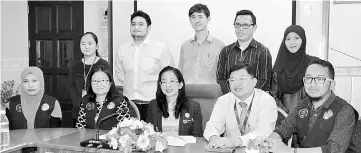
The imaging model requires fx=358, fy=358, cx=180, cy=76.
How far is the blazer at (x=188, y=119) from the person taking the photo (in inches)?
116

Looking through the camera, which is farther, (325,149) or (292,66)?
(292,66)

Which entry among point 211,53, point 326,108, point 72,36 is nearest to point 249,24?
point 211,53

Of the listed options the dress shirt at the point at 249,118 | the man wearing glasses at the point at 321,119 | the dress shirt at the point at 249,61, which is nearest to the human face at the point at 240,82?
the dress shirt at the point at 249,118

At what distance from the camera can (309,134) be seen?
2.34m

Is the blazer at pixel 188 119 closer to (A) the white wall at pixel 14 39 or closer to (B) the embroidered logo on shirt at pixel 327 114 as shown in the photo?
(B) the embroidered logo on shirt at pixel 327 114

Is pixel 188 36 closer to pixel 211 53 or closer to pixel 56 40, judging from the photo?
pixel 211 53

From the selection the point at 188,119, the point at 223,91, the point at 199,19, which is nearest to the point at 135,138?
the point at 188,119

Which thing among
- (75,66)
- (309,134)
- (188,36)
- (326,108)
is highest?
(188,36)

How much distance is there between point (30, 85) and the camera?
3.20 meters

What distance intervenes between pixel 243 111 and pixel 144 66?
136cm

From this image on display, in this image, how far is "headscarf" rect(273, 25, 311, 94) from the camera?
3.30m

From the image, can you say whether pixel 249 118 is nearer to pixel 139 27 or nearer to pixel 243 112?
pixel 243 112

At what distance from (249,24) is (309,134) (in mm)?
1355

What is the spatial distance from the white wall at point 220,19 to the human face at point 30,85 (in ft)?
6.24
